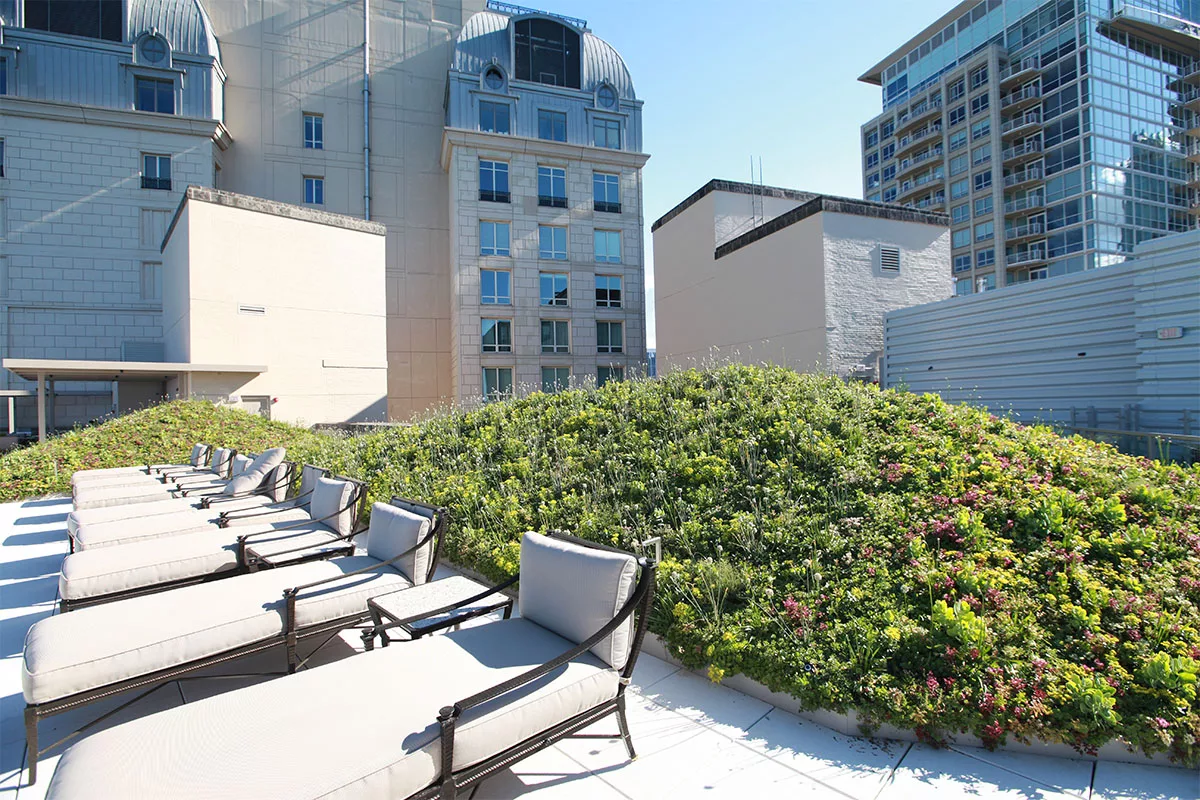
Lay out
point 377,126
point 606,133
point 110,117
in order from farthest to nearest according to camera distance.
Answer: point 606,133 → point 377,126 → point 110,117

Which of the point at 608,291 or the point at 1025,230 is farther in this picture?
the point at 1025,230

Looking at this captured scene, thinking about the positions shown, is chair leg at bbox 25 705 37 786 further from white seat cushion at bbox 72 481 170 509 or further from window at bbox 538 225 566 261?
window at bbox 538 225 566 261

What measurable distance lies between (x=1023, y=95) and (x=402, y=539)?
185 ft

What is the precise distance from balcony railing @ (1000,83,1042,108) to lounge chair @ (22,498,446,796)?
55.7 metres

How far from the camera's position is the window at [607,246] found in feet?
90.1

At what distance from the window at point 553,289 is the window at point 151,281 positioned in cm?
1483

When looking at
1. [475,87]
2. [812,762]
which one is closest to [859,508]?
[812,762]

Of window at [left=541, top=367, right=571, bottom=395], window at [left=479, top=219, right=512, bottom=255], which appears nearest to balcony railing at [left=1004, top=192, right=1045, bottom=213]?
window at [left=541, top=367, right=571, bottom=395]

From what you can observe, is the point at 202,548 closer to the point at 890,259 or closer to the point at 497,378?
the point at 890,259

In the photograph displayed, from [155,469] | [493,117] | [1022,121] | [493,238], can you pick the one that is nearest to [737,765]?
[155,469]

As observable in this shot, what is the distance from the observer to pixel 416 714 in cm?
232

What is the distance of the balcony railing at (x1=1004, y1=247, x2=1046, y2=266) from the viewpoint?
137 ft

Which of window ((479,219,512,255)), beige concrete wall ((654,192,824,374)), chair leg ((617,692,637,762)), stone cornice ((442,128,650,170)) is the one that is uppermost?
stone cornice ((442,128,650,170))

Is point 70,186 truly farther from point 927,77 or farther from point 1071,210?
point 927,77
